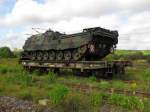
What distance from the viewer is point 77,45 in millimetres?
22172

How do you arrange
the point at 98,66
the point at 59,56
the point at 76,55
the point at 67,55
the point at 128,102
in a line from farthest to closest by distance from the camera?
1. the point at 59,56
2. the point at 67,55
3. the point at 76,55
4. the point at 98,66
5. the point at 128,102

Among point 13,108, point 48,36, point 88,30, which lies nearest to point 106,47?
point 88,30

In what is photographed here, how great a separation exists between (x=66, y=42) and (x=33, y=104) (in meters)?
11.8

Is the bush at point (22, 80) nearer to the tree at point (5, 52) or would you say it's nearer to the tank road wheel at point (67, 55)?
the tank road wheel at point (67, 55)

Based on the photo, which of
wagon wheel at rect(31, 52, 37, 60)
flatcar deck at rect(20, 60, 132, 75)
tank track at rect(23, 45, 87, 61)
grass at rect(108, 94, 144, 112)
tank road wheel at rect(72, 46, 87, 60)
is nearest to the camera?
grass at rect(108, 94, 144, 112)

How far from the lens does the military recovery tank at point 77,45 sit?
70.7 feet

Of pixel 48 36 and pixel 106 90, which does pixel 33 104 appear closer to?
pixel 106 90

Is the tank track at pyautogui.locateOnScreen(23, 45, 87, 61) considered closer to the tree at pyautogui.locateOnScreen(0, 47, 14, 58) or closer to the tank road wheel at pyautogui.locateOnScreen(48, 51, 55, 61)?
the tank road wheel at pyautogui.locateOnScreen(48, 51, 55, 61)

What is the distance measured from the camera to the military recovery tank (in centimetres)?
2155

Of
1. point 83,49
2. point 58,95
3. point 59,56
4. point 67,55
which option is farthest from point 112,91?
point 59,56

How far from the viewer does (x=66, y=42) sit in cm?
2338

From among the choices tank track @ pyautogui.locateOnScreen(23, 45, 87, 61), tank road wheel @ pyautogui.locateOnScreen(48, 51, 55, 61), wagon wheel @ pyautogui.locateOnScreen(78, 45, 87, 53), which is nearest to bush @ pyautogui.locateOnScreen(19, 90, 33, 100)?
wagon wheel @ pyautogui.locateOnScreen(78, 45, 87, 53)

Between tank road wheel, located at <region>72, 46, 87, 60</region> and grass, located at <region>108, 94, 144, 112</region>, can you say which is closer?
grass, located at <region>108, 94, 144, 112</region>

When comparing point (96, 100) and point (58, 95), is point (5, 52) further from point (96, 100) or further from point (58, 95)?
point (96, 100)
